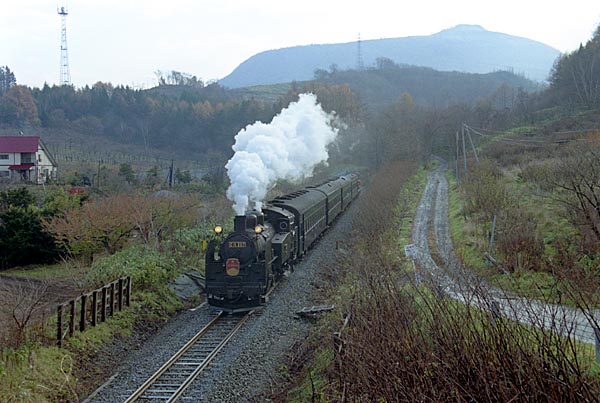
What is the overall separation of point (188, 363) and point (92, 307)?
341 centimetres

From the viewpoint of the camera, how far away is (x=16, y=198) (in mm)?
31688

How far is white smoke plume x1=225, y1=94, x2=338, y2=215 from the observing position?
21297 mm

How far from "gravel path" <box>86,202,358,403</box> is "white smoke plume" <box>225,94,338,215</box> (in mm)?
3991

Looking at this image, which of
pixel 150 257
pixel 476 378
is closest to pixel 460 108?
pixel 150 257

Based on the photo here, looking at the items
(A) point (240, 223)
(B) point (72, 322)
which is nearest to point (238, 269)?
(A) point (240, 223)

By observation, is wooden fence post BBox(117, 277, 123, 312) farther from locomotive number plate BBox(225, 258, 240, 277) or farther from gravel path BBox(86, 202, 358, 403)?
locomotive number plate BBox(225, 258, 240, 277)

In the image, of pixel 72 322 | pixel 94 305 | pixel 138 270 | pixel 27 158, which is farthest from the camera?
pixel 27 158

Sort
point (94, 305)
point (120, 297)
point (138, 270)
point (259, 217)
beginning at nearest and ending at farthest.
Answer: point (94, 305) → point (120, 297) → point (138, 270) → point (259, 217)

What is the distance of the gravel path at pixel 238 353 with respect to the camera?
37.1 feet

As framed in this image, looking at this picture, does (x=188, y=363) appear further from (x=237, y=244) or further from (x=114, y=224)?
(x=114, y=224)

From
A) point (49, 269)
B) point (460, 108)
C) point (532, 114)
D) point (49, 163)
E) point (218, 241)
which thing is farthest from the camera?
point (460, 108)

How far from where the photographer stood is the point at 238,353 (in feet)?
44.4

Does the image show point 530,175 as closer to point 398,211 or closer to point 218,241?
point 398,211

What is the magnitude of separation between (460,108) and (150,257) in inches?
2576
